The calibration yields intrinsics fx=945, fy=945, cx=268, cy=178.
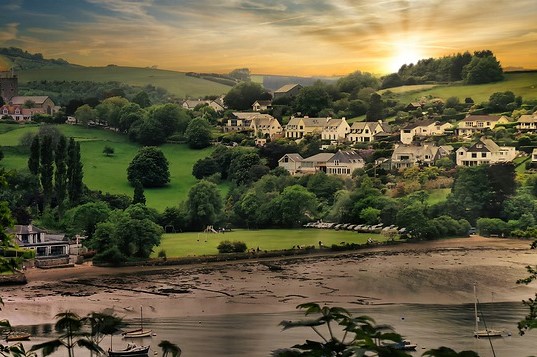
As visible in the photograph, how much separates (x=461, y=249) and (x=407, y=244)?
1.03 m

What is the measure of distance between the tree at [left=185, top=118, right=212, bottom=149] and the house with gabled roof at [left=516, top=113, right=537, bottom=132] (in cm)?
684

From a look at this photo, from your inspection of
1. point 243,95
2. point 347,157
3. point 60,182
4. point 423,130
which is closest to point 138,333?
point 60,182

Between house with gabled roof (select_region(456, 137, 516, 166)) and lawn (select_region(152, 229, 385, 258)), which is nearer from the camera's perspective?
lawn (select_region(152, 229, 385, 258))

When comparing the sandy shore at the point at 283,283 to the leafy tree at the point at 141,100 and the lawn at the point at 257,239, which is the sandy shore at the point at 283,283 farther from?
the leafy tree at the point at 141,100

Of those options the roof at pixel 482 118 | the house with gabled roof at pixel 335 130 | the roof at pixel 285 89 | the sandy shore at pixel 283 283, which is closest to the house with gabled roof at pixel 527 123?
the roof at pixel 482 118

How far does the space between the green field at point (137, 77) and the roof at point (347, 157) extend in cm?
463

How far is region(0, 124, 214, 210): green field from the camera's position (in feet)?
61.9

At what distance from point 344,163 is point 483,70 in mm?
4524

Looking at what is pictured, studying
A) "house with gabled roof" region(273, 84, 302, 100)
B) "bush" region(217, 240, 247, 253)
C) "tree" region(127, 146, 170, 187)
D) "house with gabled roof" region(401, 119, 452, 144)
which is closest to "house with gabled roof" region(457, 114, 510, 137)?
"house with gabled roof" region(401, 119, 452, 144)

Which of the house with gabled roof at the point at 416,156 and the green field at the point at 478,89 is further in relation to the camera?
the green field at the point at 478,89

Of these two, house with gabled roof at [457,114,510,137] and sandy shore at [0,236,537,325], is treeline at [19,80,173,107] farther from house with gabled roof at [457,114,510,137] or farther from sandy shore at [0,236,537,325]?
sandy shore at [0,236,537,325]

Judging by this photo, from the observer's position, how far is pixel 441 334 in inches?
358

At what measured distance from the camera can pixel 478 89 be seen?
22078mm

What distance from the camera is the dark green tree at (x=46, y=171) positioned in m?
17.5
